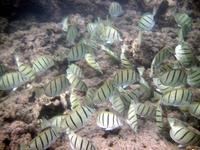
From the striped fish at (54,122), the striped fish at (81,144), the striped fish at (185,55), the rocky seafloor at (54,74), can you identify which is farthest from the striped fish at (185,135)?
the striped fish at (185,55)

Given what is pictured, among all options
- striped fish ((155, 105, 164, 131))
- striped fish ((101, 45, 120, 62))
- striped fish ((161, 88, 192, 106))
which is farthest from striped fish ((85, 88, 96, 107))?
striped fish ((101, 45, 120, 62))

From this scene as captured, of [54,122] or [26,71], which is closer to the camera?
[54,122]

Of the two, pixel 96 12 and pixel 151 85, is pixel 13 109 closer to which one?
pixel 151 85

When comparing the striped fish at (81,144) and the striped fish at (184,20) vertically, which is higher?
the striped fish at (184,20)

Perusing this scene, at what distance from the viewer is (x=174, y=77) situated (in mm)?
4711

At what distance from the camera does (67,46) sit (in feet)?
28.1

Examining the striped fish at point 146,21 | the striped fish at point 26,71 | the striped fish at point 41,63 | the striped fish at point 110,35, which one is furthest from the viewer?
the striped fish at point 146,21

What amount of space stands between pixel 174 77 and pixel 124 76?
91 centimetres

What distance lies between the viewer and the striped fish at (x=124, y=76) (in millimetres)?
4914

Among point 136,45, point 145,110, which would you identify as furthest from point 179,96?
point 136,45

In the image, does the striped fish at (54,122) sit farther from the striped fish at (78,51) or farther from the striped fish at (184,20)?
the striped fish at (184,20)

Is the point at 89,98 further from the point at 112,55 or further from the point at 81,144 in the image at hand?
the point at 112,55

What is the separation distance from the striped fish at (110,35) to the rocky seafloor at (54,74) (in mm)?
344

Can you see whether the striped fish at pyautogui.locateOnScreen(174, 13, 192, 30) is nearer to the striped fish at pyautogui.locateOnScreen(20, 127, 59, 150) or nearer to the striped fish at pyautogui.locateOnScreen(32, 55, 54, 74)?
the striped fish at pyautogui.locateOnScreen(32, 55, 54, 74)
